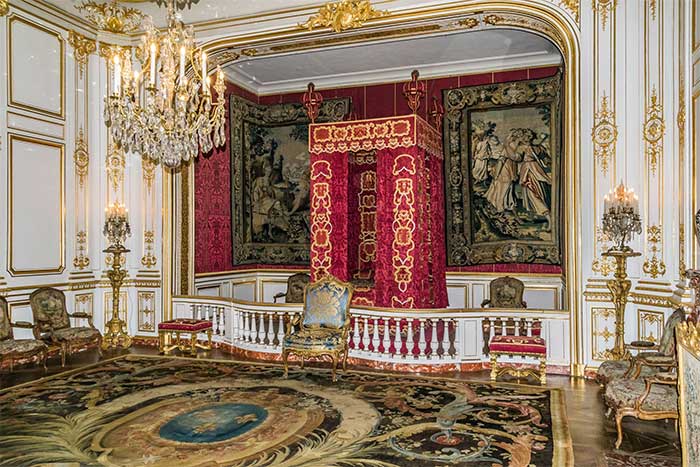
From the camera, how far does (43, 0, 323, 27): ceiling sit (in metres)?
7.42

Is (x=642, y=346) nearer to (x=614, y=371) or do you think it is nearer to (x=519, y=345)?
(x=614, y=371)

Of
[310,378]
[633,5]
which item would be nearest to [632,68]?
[633,5]

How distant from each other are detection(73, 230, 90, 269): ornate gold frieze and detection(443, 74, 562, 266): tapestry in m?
5.47

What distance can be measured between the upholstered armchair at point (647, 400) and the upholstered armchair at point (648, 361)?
142mm

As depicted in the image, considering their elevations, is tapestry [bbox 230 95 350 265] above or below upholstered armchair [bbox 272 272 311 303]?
above

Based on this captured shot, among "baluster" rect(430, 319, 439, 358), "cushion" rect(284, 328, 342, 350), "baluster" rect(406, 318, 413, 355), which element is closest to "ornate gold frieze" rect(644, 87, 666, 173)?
"baluster" rect(430, 319, 439, 358)

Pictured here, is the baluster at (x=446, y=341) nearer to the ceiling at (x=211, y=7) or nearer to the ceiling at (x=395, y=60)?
the ceiling at (x=395, y=60)

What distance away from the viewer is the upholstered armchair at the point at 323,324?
6.09 meters

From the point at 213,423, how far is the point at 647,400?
3.28m

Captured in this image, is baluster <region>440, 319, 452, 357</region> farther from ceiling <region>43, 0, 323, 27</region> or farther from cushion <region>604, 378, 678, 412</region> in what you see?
ceiling <region>43, 0, 323, 27</region>

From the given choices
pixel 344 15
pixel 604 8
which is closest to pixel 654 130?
pixel 604 8

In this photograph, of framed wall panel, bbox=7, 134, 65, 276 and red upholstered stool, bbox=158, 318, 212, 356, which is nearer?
framed wall panel, bbox=7, 134, 65, 276

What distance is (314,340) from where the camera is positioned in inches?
240

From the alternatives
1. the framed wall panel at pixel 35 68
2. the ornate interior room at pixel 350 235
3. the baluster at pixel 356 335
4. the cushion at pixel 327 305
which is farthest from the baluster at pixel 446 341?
the framed wall panel at pixel 35 68
